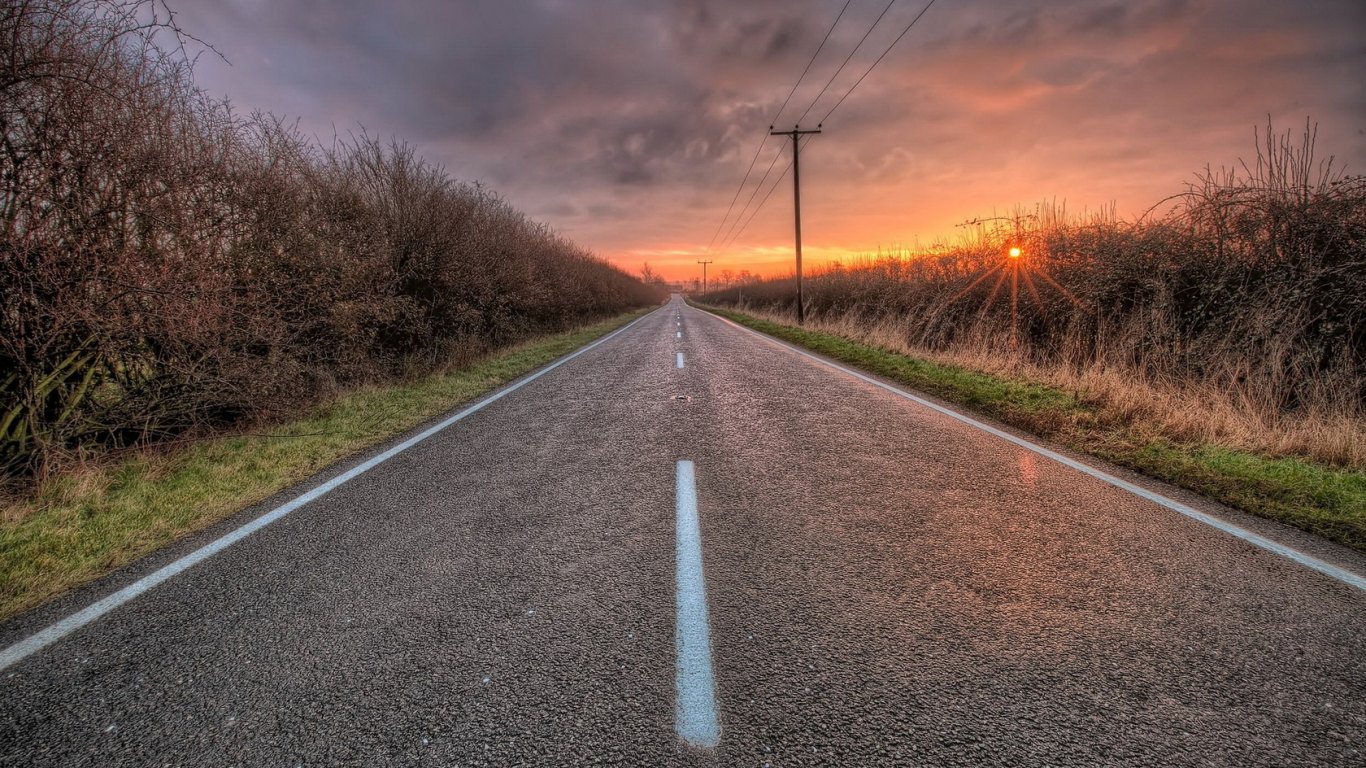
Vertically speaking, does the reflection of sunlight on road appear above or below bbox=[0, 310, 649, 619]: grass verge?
below

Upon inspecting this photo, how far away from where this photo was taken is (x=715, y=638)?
2229 millimetres

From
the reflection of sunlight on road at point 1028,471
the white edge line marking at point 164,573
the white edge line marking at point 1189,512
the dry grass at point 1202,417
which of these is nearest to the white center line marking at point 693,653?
the reflection of sunlight on road at point 1028,471

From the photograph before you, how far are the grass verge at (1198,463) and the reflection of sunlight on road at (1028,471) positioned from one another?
28.3 inches

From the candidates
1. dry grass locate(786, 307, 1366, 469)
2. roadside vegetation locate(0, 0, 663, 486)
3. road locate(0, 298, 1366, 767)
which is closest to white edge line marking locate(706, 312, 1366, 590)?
road locate(0, 298, 1366, 767)

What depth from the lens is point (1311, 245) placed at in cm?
629

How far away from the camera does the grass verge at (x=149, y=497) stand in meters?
3.08

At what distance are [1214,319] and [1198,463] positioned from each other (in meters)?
4.07

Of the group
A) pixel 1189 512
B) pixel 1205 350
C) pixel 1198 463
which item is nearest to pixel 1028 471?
pixel 1189 512

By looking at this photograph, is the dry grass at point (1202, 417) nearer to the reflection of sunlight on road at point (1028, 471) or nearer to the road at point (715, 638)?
the reflection of sunlight on road at point (1028, 471)

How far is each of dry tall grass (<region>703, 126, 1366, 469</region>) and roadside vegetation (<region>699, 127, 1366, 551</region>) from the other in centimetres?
2

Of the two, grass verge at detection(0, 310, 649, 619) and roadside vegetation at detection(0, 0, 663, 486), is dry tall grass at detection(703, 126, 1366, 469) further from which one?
roadside vegetation at detection(0, 0, 663, 486)

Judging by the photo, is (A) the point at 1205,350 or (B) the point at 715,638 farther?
(A) the point at 1205,350

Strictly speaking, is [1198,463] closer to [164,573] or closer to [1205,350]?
[1205,350]

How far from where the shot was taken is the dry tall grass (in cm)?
556
